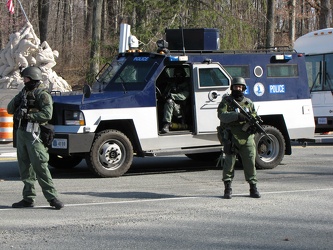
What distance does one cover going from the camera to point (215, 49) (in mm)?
13102

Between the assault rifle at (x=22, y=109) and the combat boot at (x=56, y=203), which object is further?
the combat boot at (x=56, y=203)

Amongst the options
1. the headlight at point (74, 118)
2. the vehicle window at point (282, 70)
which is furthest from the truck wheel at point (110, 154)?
the vehicle window at point (282, 70)


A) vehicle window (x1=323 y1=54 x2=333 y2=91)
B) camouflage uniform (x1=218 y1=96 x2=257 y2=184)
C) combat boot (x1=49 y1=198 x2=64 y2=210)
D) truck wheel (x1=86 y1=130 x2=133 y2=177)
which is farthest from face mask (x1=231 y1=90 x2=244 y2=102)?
vehicle window (x1=323 y1=54 x2=333 y2=91)

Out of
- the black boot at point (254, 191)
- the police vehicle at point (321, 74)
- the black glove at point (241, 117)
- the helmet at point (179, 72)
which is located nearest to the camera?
the black glove at point (241, 117)

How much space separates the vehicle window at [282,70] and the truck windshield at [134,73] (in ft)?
7.82

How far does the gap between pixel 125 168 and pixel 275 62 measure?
12.3ft

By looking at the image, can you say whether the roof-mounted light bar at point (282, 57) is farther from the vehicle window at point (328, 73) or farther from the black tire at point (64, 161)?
the vehicle window at point (328, 73)

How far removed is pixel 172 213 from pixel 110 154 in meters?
3.11

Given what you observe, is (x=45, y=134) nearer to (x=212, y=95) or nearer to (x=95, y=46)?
(x=212, y=95)

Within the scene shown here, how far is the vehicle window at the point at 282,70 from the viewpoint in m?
13.4

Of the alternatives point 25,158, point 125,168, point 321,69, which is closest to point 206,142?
point 125,168

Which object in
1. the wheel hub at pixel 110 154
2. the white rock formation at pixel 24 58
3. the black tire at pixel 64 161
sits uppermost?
the white rock formation at pixel 24 58

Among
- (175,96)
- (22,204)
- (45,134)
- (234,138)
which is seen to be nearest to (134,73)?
(175,96)

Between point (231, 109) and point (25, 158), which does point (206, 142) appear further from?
point (25, 158)
